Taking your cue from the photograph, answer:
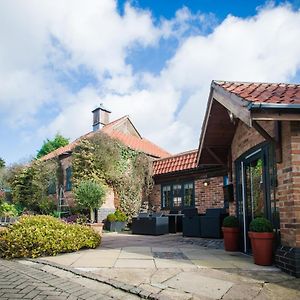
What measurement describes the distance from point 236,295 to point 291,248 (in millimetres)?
1536

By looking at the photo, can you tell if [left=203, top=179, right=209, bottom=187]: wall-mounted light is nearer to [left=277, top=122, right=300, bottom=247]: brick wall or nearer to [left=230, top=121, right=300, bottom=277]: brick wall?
[left=230, top=121, right=300, bottom=277]: brick wall

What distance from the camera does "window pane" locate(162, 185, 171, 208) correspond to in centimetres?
1513

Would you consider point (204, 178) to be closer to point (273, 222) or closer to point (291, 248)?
point (273, 222)

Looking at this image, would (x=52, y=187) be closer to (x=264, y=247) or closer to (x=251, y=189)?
(x=251, y=189)

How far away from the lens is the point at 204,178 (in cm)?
1352

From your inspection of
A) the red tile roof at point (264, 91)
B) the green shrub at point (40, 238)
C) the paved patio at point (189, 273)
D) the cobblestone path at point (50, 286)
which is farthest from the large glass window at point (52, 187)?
the red tile roof at point (264, 91)

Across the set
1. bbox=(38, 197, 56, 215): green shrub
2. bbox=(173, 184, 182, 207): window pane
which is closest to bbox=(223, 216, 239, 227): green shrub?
bbox=(173, 184, 182, 207): window pane

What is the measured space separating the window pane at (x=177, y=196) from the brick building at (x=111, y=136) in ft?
9.28

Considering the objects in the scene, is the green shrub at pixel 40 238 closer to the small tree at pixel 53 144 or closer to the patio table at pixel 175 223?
the patio table at pixel 175 223

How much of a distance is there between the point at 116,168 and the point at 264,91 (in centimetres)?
1073

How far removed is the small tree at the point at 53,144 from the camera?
99.6 feet

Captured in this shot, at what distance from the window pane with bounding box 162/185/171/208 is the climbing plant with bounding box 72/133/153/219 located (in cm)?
84

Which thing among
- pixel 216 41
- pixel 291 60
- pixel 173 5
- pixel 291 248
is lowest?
pixel 291 248

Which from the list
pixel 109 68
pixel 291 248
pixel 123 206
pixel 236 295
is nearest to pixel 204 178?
pixel 123 206
